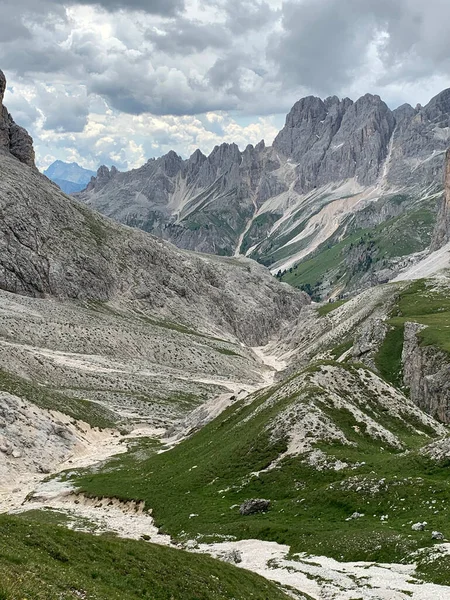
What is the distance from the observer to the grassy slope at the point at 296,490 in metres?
40.9

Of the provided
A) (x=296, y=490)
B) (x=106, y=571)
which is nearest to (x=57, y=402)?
(x=296, y=490)

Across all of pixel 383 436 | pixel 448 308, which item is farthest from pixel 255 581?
pixel 448 308

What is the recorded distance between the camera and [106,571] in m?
27.2

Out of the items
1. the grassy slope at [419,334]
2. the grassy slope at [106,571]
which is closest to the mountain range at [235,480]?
the grassy slope at [106,571]

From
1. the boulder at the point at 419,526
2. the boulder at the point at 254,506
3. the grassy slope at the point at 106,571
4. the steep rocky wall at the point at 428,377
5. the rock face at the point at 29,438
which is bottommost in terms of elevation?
the rock face at the point at 29,438

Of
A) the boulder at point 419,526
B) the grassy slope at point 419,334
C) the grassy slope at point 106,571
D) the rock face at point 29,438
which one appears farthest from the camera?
the grassy slope at point 419,334

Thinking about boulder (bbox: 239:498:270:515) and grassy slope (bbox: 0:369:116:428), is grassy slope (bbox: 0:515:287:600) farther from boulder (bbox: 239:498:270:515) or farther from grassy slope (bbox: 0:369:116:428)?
grassy slope (bbox: 0:369:116:428)

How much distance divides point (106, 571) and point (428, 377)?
76296mm

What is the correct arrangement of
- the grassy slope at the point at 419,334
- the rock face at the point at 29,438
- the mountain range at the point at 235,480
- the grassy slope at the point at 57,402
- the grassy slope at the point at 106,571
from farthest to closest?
the grassy slope at the point at 419,334 → the grassy slope at the point at 57,402 → the rock face at the point at 29,438 → the mountain range at the point at 235,480 → the grassy slope at the point at 106,571

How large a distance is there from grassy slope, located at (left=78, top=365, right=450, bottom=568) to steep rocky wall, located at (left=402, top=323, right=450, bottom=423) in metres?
21.9

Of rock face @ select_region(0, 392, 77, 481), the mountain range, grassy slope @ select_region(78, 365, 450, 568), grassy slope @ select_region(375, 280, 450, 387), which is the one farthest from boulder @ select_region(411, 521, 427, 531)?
grassy slope @ select_region(375, 280, 450, 387)

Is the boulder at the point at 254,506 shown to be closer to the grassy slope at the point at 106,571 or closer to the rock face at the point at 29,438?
the grassy slope at the point at 106,571

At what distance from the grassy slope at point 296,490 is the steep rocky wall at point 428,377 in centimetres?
2191

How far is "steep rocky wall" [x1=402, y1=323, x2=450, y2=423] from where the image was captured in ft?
288
